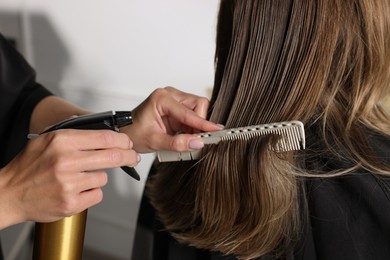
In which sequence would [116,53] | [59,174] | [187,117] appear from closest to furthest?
[59,174]
[187,117]
[116,53]

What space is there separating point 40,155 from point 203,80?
2.27 ft

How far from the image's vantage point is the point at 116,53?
4.32 feet

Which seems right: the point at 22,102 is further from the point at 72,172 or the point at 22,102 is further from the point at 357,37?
the point at 357,37

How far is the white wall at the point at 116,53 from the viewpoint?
120 centimetres

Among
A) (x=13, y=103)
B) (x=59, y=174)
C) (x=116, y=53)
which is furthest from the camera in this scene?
(x=116, y=53)

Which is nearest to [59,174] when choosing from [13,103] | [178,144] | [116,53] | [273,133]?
[178,144]

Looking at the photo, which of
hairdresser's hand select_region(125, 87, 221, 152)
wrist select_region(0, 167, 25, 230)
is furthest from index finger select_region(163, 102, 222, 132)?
wrist select_region(0, 167, 25, 230)

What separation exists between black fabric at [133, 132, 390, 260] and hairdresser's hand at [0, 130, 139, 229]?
0.26 m

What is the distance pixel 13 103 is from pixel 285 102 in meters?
0.62

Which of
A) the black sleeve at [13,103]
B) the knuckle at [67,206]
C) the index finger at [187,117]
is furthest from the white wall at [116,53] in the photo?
the knuckle at [67,206]

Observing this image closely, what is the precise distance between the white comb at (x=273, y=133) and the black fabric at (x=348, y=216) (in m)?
0.07

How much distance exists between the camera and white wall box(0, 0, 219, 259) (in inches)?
47.1

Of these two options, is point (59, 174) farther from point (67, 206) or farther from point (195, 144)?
point (195, 144)

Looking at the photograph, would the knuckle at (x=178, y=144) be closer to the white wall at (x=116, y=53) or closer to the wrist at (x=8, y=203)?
the wrist at (x=8, y=203)
